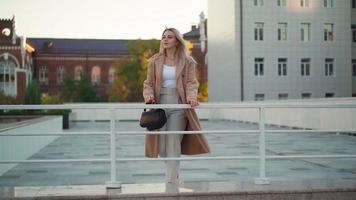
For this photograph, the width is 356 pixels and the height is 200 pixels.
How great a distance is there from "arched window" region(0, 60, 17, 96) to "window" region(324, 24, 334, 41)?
38.1 m

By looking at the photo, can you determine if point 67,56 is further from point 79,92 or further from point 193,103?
point 193,103

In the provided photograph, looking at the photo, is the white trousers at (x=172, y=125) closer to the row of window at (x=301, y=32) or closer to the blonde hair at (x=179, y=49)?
the blonde hair at (x=179, y=49)

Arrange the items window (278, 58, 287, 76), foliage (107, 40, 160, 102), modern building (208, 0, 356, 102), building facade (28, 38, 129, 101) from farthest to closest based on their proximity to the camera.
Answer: building facade (28, 38, 129, 101)
foliage (107, 40, 160, 102)
window (278, 58, 287, 76)
modern building (208, 0, 356, 102)

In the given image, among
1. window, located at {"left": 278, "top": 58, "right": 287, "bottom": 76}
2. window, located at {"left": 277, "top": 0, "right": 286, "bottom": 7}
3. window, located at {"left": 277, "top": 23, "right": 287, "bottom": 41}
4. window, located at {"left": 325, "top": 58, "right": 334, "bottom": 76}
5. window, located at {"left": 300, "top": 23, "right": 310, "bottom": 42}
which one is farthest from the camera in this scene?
window, located at {"left": 325, "top": 58, "right": 334, "bottom": 76}

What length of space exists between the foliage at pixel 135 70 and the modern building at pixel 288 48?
53.0 feet

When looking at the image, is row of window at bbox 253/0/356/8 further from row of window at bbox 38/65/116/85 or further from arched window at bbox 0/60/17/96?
row of window at bbox 38/65/116/85

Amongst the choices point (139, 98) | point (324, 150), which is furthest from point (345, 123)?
point (139, 98)

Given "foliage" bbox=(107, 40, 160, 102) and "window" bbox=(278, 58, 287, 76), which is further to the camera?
"foliage" bbox=(107, 40, 160, 102)

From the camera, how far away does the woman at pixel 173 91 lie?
19.0ft

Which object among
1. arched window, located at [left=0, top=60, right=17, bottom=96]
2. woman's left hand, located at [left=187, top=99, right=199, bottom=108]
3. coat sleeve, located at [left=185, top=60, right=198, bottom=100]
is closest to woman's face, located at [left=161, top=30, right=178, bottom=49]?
coat sleeve, located at [left=185, top=60, right=198, bottom=100]

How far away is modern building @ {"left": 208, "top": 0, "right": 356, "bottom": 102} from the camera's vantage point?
126 ft

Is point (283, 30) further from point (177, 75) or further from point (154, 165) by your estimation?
point (177, 75)

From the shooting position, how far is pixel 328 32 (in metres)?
39.7

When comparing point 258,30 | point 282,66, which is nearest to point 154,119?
point 258,30
